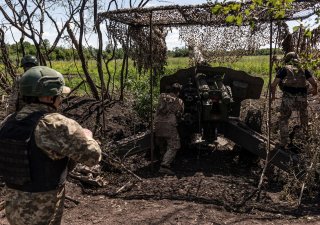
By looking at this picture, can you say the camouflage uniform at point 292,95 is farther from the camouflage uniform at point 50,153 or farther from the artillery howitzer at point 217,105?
the camouflage uniform at point 50,153

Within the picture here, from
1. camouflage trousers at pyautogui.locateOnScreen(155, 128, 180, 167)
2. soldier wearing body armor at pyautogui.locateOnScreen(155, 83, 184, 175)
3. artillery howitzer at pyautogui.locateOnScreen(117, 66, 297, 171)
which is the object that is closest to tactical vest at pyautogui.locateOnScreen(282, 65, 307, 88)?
artillery howitzer at pyautogui.locateOnScreen(117, 66, 297, 171)

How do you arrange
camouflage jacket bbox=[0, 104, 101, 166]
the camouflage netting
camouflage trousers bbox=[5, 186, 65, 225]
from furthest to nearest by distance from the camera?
the camouflage netting → camouflage trousers bbox=[5, 186, 65, 225] → camouflage jacket bbox=[0, 104, 101, 166]

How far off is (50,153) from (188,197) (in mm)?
3223

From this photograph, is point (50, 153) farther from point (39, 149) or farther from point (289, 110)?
point (289, 110)

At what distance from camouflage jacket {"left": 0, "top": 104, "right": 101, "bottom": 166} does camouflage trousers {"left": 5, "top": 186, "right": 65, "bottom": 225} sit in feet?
1.10

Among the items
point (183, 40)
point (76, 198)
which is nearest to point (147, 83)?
point (183, 40)

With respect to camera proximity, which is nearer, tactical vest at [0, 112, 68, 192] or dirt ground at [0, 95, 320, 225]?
tactical vest at [0, 112, 68, 192]

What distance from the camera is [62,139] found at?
10.1 ft

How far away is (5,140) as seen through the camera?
319cm

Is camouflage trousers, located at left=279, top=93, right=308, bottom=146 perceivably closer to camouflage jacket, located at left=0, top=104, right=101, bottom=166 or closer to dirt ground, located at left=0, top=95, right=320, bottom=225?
dirt ground, located at left=0, top=95, right=320, bottom=225

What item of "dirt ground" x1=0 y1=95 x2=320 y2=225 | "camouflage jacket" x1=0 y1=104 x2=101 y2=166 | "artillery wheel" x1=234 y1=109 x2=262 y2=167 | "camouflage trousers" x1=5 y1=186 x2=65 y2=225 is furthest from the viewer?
"artillery wheel" x1=234 y1=109 x2=262 y2=167

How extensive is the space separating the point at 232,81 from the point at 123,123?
289cm

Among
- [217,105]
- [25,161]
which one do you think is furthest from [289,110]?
[25,161]

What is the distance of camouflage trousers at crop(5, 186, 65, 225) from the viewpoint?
128 inches
